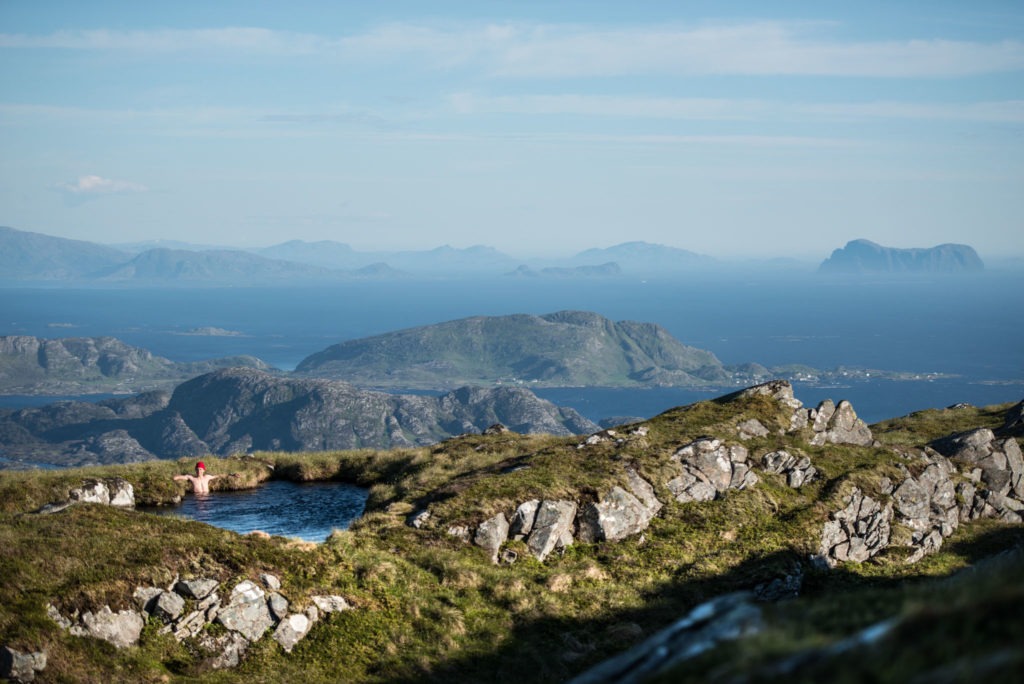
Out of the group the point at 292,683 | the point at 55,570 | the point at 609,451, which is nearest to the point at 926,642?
the point at 292,683

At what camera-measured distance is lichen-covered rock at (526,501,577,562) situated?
94.0ft

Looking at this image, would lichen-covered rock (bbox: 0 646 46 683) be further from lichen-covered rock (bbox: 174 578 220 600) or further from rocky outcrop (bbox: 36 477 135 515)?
rocky outcrop (bbox: 36 477 135 515)

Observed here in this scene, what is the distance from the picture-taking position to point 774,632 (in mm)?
7918

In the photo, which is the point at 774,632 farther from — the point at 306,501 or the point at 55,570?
the point at 306,501

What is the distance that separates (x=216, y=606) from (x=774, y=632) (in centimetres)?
1771

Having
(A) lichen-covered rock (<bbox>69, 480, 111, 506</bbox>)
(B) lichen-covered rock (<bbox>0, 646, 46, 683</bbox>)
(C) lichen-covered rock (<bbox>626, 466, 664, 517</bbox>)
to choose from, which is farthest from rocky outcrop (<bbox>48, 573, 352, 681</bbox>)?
(C) lichen-covered rock (<bbox>626, 466, 664, 517</bbox>)

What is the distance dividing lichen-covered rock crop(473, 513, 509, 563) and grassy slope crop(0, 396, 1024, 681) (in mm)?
412

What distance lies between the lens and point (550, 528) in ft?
95.3

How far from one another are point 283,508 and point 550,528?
12831 mm

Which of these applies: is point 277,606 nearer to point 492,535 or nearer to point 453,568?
point 453,568

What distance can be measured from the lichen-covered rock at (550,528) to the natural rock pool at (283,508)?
7999mm

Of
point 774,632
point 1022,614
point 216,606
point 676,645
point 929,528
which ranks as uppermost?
point 1022,614

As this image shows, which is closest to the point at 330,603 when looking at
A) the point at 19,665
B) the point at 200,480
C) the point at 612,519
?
the point at 19,665

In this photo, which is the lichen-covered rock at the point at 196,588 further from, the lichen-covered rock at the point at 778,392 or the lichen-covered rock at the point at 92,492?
the lichen-covered rock at the point at 778,392
